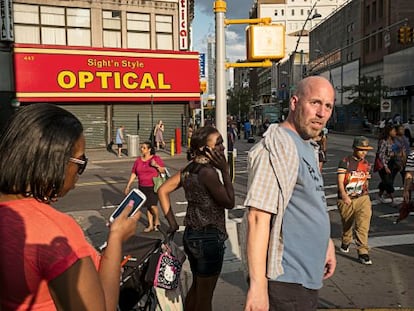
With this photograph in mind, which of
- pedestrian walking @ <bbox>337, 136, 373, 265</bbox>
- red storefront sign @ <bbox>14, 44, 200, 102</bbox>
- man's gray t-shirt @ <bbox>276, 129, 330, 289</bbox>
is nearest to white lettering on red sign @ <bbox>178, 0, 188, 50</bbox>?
red storefront sign @ <bbox>14, 44, 200, 102</bbox>

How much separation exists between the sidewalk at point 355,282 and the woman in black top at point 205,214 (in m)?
0.36

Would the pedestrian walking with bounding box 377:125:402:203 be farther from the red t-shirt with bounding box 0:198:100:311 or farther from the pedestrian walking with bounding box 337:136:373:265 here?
the red t-shirt with bounding box 0:198:100:311

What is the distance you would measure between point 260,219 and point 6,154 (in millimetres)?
1378

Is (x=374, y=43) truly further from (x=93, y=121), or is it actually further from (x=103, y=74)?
(x=93, y=121)

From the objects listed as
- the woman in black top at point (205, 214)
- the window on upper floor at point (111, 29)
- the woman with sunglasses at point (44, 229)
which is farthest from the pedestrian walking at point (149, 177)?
the window on upper floor at point (111, 29)

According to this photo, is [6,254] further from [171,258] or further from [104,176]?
[104,176]

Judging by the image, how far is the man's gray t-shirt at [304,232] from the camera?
2.53 meters

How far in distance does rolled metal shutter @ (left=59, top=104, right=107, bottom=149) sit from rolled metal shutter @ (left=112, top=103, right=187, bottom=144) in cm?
68

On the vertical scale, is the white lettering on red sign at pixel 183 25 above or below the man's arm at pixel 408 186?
above

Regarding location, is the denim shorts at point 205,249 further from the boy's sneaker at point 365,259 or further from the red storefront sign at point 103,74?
the red storefront sign at point 103,74

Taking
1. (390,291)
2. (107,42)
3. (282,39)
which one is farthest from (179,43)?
(390,291)

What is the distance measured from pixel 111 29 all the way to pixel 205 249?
80.7 feet

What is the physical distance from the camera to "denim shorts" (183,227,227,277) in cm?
363

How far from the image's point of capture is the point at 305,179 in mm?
2561
